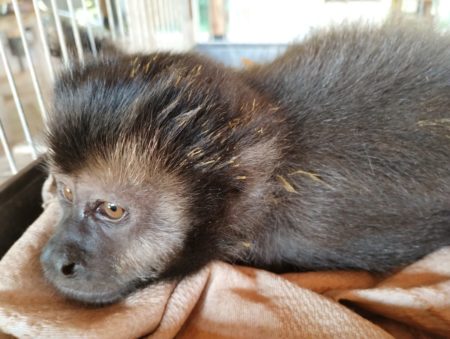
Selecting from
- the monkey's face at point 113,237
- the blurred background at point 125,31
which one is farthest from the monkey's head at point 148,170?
the blurred background at point 125,31

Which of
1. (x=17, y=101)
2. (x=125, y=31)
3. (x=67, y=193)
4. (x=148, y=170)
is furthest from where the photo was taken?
(x=125, y=31)

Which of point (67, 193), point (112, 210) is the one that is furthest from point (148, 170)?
point (67, 193)

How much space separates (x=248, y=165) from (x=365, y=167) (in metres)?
0.27

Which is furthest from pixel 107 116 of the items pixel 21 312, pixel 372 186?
pixel 372 186

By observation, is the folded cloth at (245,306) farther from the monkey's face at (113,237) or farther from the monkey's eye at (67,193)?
the monkey's eye at (67,193)

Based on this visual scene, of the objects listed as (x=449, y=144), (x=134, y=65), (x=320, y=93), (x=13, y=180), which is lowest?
(x=13, y=180)

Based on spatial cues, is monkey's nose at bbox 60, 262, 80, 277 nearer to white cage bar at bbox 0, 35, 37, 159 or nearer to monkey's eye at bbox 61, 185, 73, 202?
monkey's eye at bbox 61, 185, 73, 202

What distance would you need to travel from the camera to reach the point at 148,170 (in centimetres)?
91

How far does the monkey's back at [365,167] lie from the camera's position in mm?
1006

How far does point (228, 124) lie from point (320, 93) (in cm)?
27

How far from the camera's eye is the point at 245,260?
3.57 feet

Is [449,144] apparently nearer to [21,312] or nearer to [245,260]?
[245,260]

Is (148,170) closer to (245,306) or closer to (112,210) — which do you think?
(112,210)

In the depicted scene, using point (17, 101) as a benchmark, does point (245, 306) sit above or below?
below
